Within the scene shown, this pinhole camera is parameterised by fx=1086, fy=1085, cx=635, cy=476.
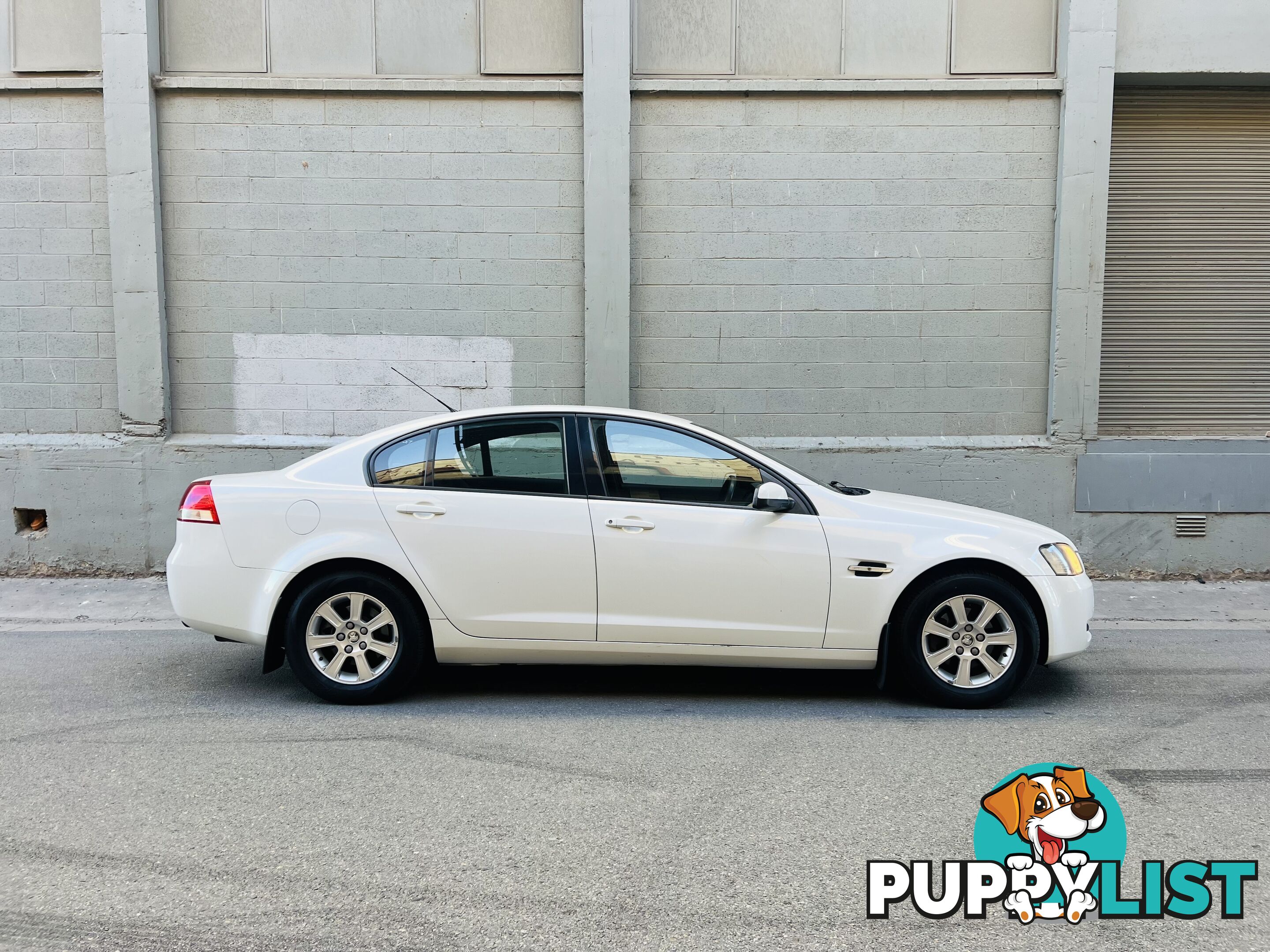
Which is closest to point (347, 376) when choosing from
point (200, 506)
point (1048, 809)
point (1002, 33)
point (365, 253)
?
point (365, 253)

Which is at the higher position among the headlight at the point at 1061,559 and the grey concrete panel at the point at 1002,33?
the grey concrete panel at the point at 1002,33

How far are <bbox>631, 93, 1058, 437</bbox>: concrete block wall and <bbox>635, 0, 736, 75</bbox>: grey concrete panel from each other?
1.22 feet

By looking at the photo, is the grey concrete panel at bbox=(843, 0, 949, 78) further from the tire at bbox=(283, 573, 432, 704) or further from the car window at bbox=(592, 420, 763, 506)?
the tire at bbox=(283, 573, 432, 704)

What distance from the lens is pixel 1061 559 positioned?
568cm

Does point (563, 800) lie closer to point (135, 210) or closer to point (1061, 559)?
point (1061, 559)

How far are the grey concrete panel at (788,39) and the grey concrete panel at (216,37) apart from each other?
430cm

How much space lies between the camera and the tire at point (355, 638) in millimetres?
5574

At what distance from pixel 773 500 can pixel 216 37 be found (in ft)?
23.9

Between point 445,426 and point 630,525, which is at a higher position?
point 445,426

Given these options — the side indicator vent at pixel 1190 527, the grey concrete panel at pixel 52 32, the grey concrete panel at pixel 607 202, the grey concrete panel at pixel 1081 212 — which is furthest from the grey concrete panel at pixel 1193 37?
the grey concrete panel at pixel 52 32

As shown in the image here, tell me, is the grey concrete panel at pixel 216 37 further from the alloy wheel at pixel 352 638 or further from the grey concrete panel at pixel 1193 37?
the grey concrete panel at pixel 1193 37

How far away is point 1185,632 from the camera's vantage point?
766 cm

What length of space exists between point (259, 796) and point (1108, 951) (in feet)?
10.2

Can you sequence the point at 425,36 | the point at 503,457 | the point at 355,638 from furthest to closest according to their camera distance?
the point at 425,36 < the point at 503,457 < the point at 355,638
